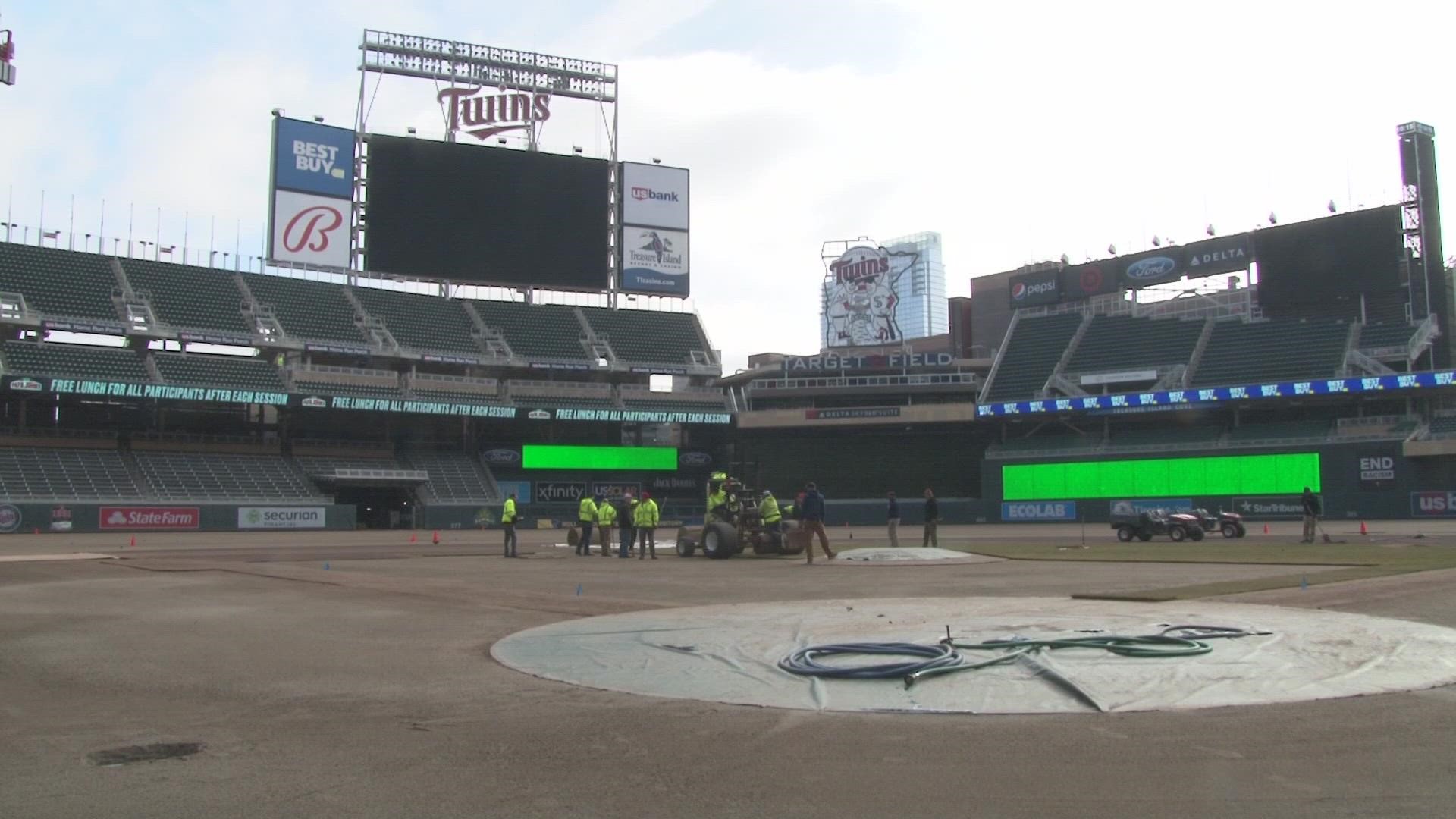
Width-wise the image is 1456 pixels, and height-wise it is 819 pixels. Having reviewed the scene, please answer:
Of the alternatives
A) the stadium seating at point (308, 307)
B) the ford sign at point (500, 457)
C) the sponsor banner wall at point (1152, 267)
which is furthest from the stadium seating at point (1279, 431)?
the stadium seating at point (308, 307)

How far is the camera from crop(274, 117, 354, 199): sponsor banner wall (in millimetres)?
61094

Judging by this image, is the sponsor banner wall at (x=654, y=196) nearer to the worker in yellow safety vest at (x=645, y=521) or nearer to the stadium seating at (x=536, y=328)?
the stadium seating at (x=536, y=328)

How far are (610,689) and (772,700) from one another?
1.31m

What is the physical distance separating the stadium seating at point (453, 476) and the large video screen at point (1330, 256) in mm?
44299

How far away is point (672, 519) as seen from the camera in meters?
63.1

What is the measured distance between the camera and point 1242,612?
37.7 ft

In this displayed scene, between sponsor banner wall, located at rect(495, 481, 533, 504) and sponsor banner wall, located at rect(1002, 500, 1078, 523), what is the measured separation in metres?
26.4

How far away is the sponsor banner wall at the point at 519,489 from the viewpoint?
62472 millimetres

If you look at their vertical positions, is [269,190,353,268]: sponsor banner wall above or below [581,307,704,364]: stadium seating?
above

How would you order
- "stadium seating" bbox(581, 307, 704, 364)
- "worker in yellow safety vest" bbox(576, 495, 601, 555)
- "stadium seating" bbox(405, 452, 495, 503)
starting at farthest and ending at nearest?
"stadium seating" bbox(581, 307, 704, 364) < "stadium seating" bbox(405, 452, 495, 503) < "worker in yellow safety vest" bbox(576, 495, 601, 555)

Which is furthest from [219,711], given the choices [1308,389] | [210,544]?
[1308,389]

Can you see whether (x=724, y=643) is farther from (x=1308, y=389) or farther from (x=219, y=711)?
(x=1308, y=389)

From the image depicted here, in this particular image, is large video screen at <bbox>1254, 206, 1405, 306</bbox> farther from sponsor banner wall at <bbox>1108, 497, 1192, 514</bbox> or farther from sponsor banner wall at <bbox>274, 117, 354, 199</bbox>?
sponsor banner wall at <bbox>274, 117, 354, 199</bbox>

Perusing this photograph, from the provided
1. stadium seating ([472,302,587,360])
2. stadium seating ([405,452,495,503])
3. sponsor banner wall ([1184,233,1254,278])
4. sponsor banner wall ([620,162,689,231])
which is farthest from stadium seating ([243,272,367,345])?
sponsor banner wall ([1184,233,1254,278])
